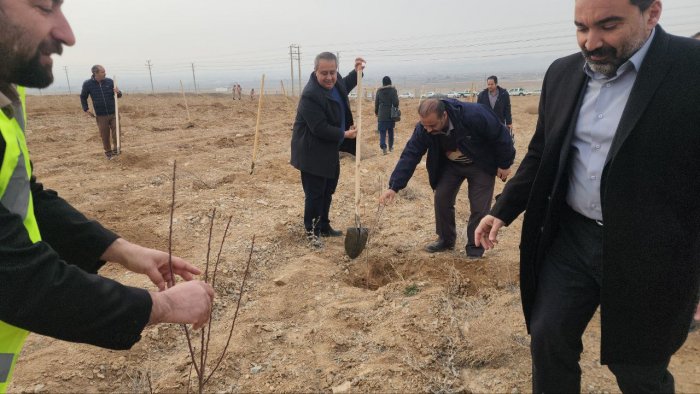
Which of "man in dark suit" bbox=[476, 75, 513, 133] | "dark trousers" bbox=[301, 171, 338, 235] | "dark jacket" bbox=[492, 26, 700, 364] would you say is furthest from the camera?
"man in dark suit" bbox=[476, 75, 513, 133]

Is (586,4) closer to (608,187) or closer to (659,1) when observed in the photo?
(659,1)

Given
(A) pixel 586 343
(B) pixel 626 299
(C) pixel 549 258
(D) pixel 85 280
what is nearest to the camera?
(D) pixel 85 280

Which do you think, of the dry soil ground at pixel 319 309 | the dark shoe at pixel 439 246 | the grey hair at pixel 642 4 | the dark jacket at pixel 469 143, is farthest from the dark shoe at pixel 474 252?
the grey hair at pixel 642 4

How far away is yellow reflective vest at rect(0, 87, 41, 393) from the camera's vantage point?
3.53 feet

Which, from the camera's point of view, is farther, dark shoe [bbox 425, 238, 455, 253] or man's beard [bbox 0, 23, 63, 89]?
dark shoe [bbox 425, 238, 455, 253]

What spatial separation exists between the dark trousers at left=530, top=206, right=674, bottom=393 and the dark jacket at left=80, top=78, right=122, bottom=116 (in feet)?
30.0

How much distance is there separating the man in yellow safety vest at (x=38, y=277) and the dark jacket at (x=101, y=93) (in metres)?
8.64

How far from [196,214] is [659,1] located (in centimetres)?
497

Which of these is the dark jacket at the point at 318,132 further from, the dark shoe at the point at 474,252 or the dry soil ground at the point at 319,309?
the dark shoe at the point at 474,252

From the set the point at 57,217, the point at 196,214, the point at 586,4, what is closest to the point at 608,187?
the point at 586,4

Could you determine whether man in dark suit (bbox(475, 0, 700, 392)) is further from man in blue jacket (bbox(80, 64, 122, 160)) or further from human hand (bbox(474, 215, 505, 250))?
man in blue jacket (bbox(80, 64, 122, 160))

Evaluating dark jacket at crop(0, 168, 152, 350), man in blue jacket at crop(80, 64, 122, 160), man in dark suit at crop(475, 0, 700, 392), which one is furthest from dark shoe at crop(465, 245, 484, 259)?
man in blue jacket at crop(80, 64, 122, 160)

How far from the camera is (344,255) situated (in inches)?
177

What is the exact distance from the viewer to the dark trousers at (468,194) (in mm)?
4191
